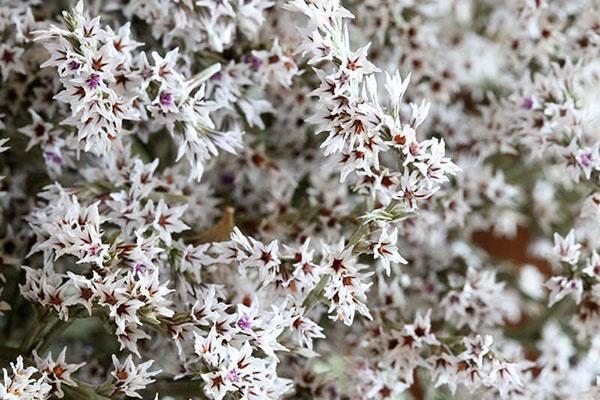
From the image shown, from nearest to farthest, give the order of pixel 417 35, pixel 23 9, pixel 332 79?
pixel 332 79, pixel 23 9, pixel 417 35

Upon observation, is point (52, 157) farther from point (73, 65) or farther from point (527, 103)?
point (527, 103)

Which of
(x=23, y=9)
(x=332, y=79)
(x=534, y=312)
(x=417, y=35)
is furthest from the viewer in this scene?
(x=534, y=312)

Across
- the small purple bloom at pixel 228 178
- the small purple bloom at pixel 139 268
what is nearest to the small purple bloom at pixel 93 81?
the small purple bloom at pixel 139 268

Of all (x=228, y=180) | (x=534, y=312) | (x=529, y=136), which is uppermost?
(x=529, y=136)

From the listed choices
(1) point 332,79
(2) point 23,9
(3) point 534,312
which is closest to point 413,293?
(3) point 534,312

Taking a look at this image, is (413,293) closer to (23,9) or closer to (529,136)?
(529,136)

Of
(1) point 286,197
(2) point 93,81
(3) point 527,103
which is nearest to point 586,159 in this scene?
(3) point 527,103

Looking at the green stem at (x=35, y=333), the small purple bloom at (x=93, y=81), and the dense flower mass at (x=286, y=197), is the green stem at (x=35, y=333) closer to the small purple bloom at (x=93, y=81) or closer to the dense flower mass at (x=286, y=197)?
the dense flower mass at (x=286, y=197)
